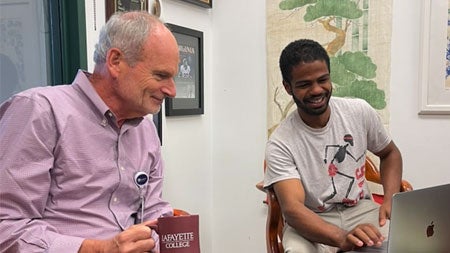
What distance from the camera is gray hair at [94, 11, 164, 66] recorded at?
1.38 meters

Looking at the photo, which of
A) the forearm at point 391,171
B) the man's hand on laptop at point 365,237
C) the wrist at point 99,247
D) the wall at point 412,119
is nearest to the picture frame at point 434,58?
the wall at point 412,119

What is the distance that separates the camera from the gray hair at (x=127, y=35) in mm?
1383

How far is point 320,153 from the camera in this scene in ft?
6.11

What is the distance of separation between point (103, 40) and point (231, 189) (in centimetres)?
174

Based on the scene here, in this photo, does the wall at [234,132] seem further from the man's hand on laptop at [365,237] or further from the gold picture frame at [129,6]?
the man's hand on laptop at [365,237]

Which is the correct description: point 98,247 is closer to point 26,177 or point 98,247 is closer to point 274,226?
point 26,177

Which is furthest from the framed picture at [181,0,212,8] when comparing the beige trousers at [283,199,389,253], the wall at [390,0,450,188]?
the beige trousers at [283,199,389,253]

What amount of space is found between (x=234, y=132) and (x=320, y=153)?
3.69 feet

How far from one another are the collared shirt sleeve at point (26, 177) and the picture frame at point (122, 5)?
0.85 meters

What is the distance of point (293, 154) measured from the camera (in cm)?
186

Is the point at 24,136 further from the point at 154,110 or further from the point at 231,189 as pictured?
the point at 231,189

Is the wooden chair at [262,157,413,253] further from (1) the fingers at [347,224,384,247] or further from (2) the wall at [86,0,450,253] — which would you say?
(2) the wall at [86,0,450,253]

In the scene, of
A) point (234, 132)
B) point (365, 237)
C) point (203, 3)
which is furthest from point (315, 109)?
point (203, 3)

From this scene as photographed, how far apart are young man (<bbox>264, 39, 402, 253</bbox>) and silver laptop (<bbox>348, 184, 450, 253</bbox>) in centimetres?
59
